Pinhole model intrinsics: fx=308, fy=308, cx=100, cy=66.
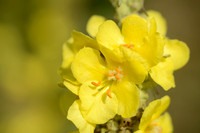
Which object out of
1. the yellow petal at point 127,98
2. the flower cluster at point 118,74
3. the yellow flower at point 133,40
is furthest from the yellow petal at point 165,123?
the yellow flower at point 133,40

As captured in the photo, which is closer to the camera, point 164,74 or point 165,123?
point 164,74

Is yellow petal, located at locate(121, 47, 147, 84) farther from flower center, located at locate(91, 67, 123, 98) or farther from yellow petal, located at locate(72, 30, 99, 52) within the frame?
yellow petal, located at locate(72, 30, 99, 52)

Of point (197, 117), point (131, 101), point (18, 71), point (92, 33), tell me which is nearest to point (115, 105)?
point (131, 101)

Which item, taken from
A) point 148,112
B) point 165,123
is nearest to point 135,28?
point 148,112

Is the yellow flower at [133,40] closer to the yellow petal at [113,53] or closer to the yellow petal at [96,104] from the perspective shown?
the yellow petal at [113,53]

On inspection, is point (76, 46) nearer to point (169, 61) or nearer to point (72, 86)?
point (72, 86)

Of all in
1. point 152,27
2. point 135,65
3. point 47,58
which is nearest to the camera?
point 135,65
